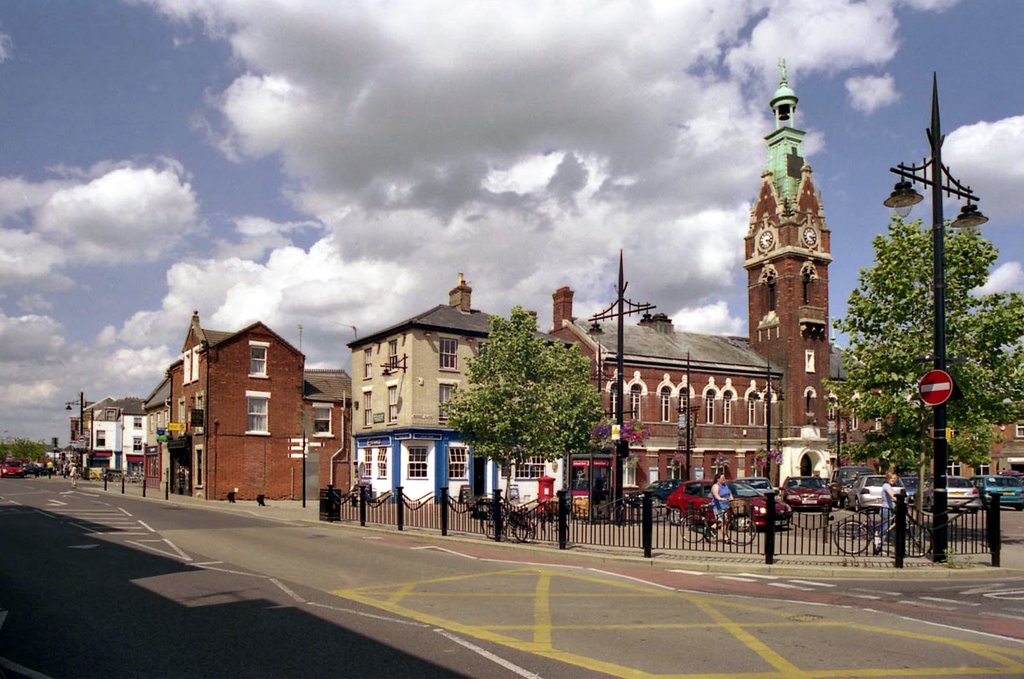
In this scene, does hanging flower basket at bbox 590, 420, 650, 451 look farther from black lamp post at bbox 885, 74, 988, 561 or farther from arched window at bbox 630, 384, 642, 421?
black lamp post at bbox 885, 74, 988, 561

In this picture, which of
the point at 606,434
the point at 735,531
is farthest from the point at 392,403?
the point at 735,531

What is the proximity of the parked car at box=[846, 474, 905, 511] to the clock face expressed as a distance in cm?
3383

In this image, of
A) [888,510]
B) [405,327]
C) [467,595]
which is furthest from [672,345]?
[467,595]

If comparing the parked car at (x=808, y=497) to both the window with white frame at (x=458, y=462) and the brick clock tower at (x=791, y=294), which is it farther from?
the brick clock tower at (x=791, y=294)

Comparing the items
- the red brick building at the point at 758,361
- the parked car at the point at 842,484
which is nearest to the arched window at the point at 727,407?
the red brick building at the point at 758,361

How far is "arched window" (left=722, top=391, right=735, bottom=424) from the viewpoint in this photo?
5793 cm

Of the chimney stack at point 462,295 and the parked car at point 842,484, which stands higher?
the chimney stack at point 462,295

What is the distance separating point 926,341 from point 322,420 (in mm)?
36331

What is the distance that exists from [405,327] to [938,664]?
3472 cm

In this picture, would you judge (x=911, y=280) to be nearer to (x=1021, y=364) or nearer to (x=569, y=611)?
(x=1021, y=364)

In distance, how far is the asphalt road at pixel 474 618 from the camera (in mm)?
7824

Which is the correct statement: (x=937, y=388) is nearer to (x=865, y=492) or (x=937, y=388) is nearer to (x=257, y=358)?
(x=865, y=492)

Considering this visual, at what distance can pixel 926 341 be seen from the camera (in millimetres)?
20828

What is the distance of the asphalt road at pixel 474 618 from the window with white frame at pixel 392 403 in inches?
948
